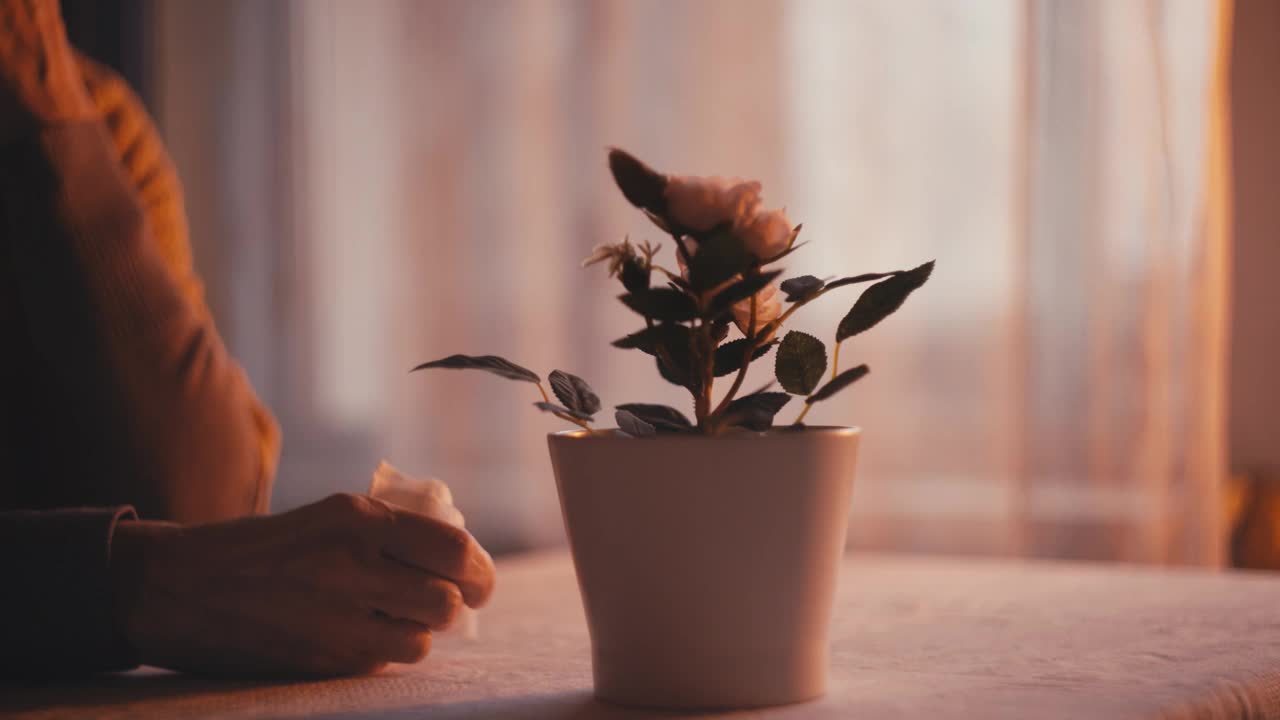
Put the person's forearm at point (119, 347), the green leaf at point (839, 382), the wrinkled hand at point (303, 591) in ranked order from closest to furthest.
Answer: the green leaf at point (839, 382), the wrinkled hand at point (303, 591), the person's forearm at point (119, 347)

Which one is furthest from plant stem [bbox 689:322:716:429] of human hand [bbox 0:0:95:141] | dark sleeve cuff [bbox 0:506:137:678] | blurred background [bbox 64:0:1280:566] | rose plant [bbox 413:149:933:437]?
blurred background [bbox 64:0:1280:566]

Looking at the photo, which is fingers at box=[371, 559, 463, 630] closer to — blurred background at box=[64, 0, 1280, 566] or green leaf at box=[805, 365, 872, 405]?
green leaf at box=[805, 365, 872, 405]

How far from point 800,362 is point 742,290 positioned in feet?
0.16

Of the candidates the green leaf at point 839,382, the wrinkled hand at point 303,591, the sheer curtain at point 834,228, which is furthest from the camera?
the sheer curtain at point 834,228

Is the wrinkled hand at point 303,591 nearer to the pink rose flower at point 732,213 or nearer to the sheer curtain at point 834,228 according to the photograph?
the pink rose flower at point 732,213

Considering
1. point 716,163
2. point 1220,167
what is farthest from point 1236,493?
point 716,163

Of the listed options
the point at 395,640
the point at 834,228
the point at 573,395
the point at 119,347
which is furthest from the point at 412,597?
the point at 834,228

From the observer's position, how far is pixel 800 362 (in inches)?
21.7

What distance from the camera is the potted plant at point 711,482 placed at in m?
0.53

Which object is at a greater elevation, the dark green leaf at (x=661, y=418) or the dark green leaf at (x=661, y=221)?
the dark green leaf at (x=661, y=221)

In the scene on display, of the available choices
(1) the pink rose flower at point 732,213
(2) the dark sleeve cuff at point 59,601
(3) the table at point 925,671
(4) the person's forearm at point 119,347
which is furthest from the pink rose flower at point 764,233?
(4) the person's forearm at point 119,347

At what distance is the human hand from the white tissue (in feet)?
1.46

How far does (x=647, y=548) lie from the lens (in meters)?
0.54

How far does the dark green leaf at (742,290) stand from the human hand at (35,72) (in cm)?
62
